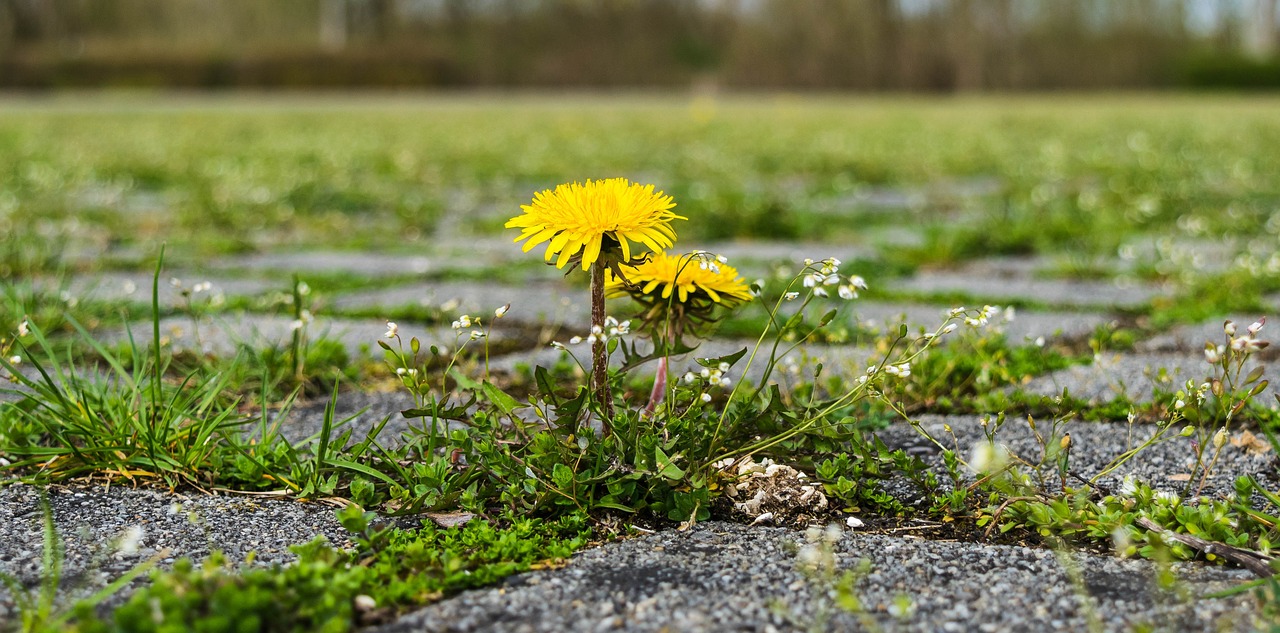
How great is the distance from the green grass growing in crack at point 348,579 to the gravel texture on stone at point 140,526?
8cm

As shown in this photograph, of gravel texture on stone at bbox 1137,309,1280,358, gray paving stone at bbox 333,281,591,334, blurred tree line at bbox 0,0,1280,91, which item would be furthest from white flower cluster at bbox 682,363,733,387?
blurred tree line at bbox 0,0,1280,91

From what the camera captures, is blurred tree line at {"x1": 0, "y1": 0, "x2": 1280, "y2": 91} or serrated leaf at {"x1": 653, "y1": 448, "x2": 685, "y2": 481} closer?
serrated leaf at {"x1": 653, "y1": 448, "x2": 685, "y2": 481}

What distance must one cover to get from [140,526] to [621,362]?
3.70 ft

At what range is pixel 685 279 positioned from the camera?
1792 millimetres

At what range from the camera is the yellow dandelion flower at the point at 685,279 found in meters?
1.78

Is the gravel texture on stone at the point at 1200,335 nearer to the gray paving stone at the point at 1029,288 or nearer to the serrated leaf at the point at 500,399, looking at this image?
the gray paving stone at the point at 1029,288

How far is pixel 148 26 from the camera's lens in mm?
46344

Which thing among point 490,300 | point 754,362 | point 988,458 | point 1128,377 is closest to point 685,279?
point 988,458

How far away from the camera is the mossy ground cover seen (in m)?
1.67

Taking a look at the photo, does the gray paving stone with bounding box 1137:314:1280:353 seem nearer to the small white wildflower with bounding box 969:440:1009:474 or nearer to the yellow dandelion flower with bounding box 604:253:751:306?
the small white wildflower with bounding box 969:440:1009:474

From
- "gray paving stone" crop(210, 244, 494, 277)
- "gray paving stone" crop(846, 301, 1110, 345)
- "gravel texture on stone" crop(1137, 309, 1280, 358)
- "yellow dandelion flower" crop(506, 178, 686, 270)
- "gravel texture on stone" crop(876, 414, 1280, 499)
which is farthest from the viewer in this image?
"gray paving stone" crop(210, 244, 494, 277)

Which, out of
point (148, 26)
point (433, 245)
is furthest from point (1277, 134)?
point (148, 26)

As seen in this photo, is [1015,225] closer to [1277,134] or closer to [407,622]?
[407,622]

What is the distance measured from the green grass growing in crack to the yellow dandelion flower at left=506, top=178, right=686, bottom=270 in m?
0.36
